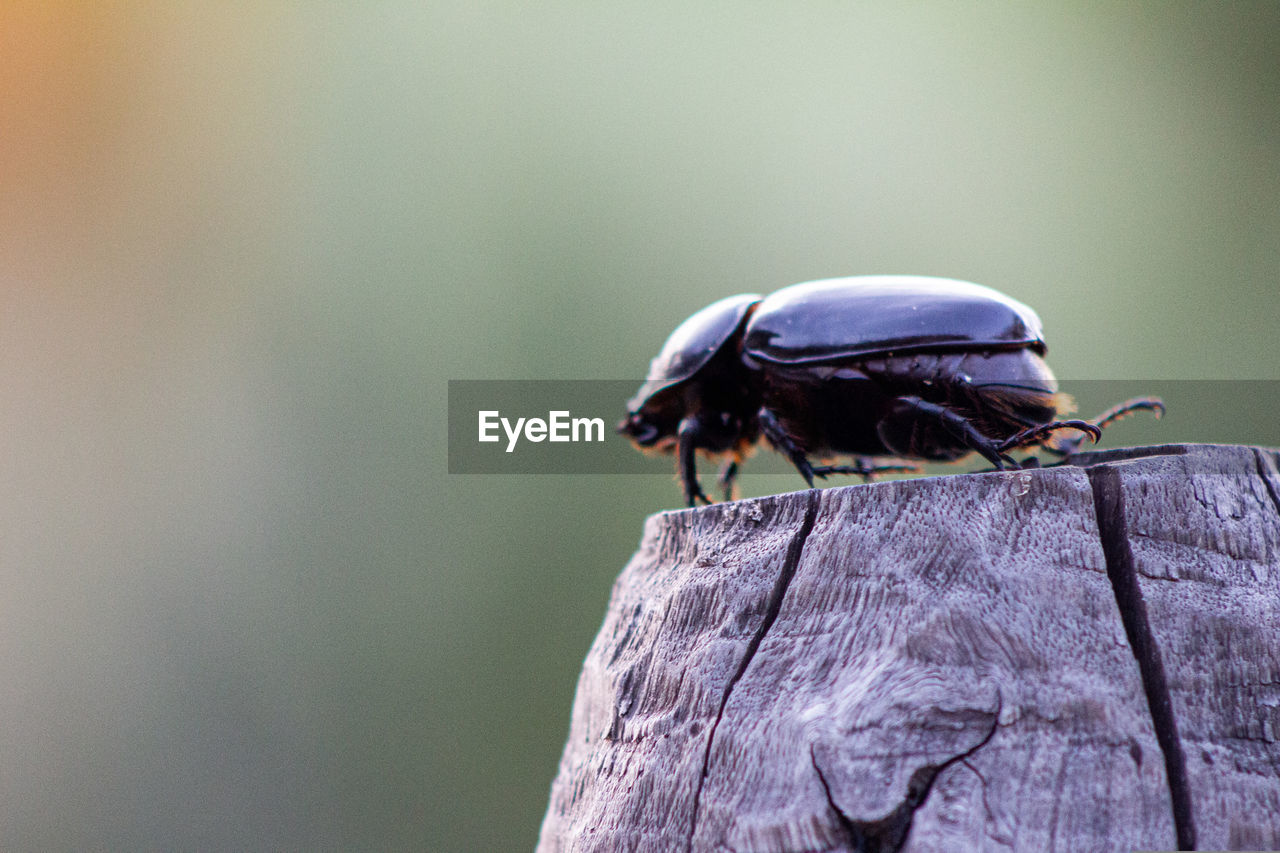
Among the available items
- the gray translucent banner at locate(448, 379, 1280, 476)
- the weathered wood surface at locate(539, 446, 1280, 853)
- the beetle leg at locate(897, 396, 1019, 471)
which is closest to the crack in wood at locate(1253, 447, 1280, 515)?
the weathered wood surface at locate(539, 446, 1280, 853)

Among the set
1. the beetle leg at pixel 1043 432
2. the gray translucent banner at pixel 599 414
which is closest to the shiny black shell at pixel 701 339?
the beetle leg at pixel 1043 432

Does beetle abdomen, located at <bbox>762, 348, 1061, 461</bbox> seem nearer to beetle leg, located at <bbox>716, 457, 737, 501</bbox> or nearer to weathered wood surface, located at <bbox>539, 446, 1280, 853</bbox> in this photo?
weathered wood surface, located at <bbox>539, 446, 1280, 853</bbox>

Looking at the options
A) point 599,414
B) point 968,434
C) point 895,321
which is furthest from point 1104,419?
point 599,414

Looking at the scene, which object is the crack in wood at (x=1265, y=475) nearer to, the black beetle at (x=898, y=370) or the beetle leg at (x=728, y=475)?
the black beetle at (x=898, y=370)

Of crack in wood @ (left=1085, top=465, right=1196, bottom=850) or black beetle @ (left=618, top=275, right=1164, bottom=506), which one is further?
black beetle @ (left=618, top=275, right=1164, bottom=506)

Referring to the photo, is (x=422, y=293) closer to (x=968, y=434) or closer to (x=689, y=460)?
(x=689, y=460)
